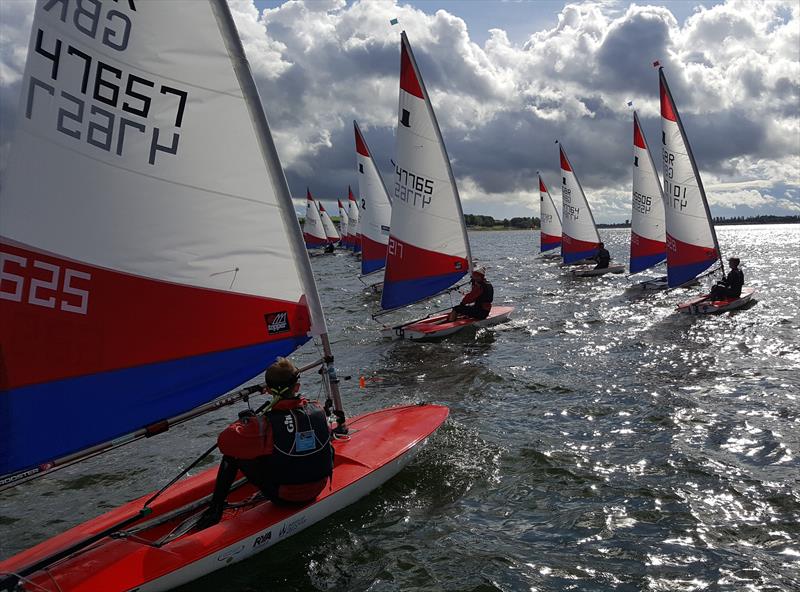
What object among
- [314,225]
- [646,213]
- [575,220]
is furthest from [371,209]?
[314,225]

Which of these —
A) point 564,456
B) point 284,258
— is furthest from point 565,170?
point 284,258


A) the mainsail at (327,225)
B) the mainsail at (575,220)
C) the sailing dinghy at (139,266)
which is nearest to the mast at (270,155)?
the sailing dinghy at (139,266)

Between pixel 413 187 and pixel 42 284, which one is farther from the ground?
pixel 413 187

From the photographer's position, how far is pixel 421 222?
50.2 feet

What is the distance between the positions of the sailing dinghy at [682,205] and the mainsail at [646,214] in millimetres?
5938

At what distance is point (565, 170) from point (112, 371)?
32400mm

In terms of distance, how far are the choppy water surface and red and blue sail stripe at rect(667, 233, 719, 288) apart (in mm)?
6665

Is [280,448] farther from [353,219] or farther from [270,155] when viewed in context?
[353,219]

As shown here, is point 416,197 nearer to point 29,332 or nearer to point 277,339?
point 277,339

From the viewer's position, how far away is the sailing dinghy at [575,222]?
3300 centimetres

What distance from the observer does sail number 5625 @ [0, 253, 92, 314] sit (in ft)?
13.7

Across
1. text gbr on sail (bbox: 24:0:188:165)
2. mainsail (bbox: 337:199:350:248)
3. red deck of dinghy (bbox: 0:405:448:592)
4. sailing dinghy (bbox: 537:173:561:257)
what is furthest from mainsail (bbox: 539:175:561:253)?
text gbr on sail (bbox: 24:0:188:165)

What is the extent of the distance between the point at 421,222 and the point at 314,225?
147 feet

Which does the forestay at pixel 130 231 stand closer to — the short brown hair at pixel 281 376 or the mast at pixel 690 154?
Result: the short brown hair at pixel 281 376
